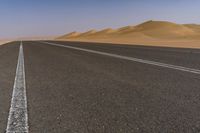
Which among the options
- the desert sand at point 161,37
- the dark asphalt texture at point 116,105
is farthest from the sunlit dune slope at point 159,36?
the dark asphalt texture at point 116,105

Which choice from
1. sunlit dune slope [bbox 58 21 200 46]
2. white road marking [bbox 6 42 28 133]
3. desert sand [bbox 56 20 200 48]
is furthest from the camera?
sunlit dune slope [bbox 58 21 200 46]

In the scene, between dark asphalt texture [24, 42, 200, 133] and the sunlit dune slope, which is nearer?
dark asphalt texture [24, 42, 200, 133]

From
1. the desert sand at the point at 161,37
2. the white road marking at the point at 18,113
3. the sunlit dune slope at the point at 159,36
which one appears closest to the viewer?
the white road marking at the point at 18,113

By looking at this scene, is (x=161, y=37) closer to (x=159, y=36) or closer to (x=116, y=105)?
(x=159, y=36)

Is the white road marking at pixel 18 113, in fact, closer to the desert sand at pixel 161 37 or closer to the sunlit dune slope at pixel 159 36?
the desert sand at pixel 161 37

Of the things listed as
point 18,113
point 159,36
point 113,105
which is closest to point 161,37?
point 159,36

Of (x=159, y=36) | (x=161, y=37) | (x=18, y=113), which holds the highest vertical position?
(x=18, y=113)

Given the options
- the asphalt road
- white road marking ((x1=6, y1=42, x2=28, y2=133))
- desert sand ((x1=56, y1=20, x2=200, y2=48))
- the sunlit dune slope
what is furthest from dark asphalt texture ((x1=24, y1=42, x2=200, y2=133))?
the sunlit dune slope

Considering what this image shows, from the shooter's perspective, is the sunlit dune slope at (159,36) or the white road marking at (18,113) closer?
the white road marking at (18,113)

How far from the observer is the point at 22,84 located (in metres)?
7.74

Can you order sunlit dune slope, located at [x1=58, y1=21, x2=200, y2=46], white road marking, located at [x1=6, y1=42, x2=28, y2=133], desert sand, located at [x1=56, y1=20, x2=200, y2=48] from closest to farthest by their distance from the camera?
white road marking, located at [x1=6, y1=42, x2=28, y2=133] < desert sand, located at [x1=56, y1=20, x2=200, y2=48] < sunlit dune slope, located at [x1=58, y1=21, x2=200, y2=46]

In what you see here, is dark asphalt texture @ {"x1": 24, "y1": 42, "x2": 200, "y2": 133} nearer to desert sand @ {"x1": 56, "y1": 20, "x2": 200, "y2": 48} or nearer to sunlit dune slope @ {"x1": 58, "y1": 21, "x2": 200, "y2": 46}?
desert sand @ {"x1": 56, "y1": 20, "x2": 200, "y2": 48}

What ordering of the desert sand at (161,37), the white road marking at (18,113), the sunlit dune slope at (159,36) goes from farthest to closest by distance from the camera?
the sunlit dune slope at (159,36), the desert sand at (161,37), the white road marking at (18,113)

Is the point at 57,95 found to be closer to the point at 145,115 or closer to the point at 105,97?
the point at 105,97
